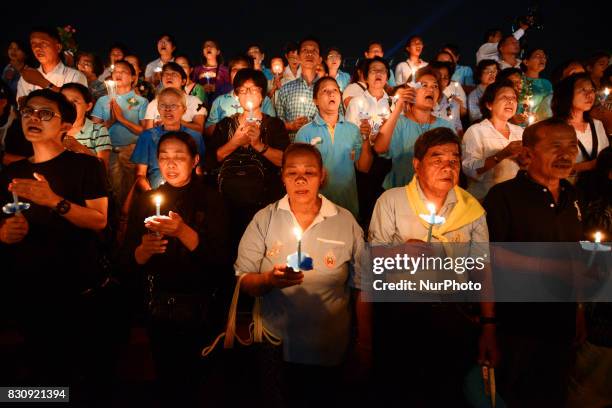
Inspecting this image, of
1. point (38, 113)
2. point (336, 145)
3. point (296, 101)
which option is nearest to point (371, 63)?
point (296, 101)

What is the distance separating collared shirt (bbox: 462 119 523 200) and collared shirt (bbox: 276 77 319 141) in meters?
1.97

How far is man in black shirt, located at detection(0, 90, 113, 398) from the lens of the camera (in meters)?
2.22

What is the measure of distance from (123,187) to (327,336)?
3.62m

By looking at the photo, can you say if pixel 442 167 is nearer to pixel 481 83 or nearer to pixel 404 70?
pixel 481 83

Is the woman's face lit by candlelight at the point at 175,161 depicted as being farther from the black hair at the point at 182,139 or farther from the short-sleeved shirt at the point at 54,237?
the short-sleeved shirt at the point at 54,237

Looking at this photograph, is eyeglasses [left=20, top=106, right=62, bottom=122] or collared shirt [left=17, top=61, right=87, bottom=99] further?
collared shirt [left=17, top=61, right=87, bottom=99]

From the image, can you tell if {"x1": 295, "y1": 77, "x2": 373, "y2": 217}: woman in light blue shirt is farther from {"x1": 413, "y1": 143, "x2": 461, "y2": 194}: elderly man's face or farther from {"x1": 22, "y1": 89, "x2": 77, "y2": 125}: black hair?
{"x1": 22, "y1": 89, "x2": 77, "y2": 125}: black hair

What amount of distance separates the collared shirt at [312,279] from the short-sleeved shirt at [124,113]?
328 centimetres

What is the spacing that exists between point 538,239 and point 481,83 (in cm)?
423

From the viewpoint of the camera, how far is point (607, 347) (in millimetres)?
2301

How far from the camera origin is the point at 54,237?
2260 mm

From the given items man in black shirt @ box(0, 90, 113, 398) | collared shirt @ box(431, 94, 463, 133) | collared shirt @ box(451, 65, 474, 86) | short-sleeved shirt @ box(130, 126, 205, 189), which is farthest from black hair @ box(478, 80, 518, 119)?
collared shirt @ box(451, 65, 474, 86)

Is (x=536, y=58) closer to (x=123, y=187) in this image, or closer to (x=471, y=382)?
(x=471, y=382)

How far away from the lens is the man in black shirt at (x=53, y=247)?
2.22 meters
